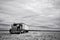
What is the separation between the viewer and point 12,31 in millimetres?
50438

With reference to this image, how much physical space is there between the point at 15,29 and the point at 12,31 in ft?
6.10

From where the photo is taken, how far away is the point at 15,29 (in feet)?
169
